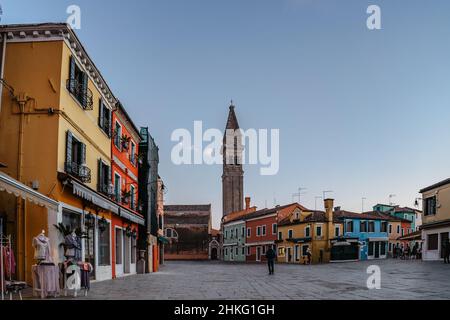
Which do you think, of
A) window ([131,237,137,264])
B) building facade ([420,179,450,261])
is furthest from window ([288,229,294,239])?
window ([131,237,137,264])

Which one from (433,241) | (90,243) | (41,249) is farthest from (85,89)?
(433,241)

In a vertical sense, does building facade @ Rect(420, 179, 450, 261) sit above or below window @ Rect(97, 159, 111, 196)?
below

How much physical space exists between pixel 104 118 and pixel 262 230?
150ft

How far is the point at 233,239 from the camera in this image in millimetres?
76188

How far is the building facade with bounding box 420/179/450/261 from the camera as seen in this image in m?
36.8

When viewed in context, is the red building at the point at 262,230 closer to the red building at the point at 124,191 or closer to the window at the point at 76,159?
the red building at the point at 124,191

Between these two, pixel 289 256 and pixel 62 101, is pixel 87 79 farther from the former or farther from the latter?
pixel 289 256

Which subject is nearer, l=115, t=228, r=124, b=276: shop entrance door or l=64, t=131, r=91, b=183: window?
l=64, t=131, r=91, b=183: window

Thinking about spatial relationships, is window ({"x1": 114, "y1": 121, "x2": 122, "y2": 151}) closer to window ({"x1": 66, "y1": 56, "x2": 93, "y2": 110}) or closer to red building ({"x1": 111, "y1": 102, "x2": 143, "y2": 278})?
red building ({"x1": 111, "y1": 102, "x2": 143, "y2": 278})

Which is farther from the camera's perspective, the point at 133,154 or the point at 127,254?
the point at 133,154

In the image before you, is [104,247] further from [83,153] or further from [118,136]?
[118,136]

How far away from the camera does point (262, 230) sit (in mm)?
66000

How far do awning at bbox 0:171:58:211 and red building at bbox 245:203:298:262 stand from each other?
1900 inches
